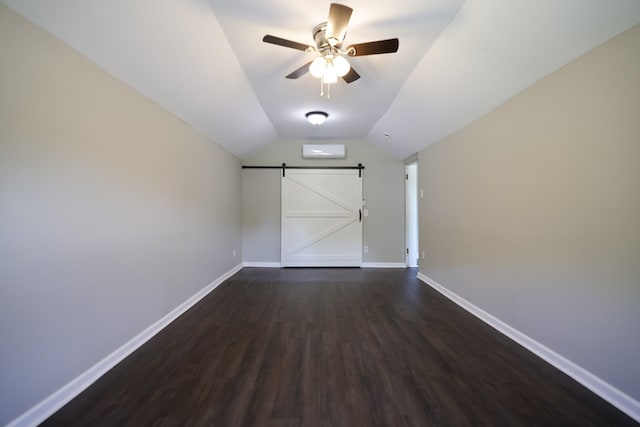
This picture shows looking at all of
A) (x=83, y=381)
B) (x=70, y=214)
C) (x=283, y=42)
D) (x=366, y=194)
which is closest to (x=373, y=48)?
(x=283, y=42)

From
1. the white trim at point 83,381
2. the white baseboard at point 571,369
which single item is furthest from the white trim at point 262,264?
the white baseboard at point 571,369

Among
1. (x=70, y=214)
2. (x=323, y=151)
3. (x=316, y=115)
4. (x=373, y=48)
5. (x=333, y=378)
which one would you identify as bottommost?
(x=333, y=378)

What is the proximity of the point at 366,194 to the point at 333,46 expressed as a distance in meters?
3.35

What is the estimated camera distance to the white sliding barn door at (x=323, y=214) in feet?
16.1

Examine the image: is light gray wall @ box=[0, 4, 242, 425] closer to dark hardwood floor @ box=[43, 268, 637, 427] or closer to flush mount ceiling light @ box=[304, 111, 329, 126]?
dark hardwood floor @ box=[43, 268, 637, 427]

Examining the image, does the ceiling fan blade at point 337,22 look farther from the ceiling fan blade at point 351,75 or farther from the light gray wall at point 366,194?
the light gray wall at point 366,194

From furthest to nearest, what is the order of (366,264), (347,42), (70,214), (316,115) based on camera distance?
(366,264) < (316,115) < (347,42) < (70,214)

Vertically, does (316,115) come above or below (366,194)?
above

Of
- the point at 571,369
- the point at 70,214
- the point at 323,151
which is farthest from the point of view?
the point at 323,151

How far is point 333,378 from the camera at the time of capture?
5.49 feet

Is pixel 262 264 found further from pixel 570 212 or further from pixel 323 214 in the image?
pixel 570 212

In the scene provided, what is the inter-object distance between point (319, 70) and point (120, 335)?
2.59 metres

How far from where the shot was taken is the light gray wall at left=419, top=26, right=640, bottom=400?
1396 millimetres

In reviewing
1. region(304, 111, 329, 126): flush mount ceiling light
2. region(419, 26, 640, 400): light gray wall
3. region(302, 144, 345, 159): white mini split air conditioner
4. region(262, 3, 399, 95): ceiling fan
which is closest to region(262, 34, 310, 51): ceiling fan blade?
region(262, 3, 399, 95): ceiling fan
